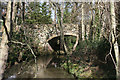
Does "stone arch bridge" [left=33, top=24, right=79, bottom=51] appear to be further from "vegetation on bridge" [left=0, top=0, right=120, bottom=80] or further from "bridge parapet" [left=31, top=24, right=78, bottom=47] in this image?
"vegetation on bridge" [left=0, top=0, right=120, bottom=80]

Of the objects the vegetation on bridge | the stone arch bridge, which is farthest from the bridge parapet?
the vegetation on bridge

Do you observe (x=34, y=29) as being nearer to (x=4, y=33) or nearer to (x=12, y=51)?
(x=12, y=51)

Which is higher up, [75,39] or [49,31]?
[49,31]

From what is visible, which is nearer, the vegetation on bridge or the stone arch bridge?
the vegetation on bridge

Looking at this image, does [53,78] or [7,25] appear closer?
[7,25]

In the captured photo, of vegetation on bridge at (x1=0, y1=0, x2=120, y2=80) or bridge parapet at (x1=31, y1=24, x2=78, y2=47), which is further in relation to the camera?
bridge parapet at (x1=31, y1=24, x2=78, y2=47)

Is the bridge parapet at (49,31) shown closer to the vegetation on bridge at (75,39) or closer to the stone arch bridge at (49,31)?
the stone arch bridge at (49,31)

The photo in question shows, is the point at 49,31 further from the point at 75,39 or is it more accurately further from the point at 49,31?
the point at 75,39

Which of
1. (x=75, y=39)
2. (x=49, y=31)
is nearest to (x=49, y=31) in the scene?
(x=49, y=31)

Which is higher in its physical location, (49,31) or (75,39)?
(49,31)

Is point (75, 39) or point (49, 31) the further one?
point (75, 39)

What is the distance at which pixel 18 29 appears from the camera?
7.61 metres

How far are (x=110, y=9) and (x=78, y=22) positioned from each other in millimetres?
8832

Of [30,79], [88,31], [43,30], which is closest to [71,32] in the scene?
[88,31]
